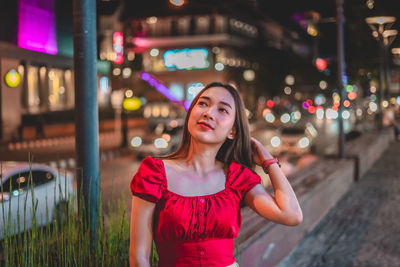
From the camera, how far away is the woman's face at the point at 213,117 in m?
2.52

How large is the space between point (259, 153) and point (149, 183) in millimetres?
731

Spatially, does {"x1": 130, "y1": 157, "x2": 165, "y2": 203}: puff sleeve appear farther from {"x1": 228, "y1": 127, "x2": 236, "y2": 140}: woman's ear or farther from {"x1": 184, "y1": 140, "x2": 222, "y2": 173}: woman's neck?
{"x1": 228, "y1": 127, "x2": 236, "y2": 140}: woman's ear

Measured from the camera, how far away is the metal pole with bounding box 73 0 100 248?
364cm

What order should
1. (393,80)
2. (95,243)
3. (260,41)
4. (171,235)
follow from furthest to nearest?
1. (260,41)
2. (393,80)
3. (95,243)
4. (171,235)

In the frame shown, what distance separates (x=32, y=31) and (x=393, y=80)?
104 ft

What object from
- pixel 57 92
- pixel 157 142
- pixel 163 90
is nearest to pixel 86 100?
pixel 157 142

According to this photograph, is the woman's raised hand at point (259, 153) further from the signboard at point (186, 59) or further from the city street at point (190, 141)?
the signboard at point (186, 59)

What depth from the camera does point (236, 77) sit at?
182ft

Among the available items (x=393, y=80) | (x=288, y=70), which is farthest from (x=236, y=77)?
(x=393, y=80)

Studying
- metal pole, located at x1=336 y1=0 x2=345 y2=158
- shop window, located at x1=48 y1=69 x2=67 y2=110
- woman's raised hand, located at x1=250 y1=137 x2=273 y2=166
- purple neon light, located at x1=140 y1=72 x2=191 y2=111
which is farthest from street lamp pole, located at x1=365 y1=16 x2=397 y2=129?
shop window, located at x1=48 y1=69 x2=67 y2=110

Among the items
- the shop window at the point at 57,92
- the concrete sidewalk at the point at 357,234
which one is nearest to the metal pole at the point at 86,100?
the concrete sidewalk at the point at 357,234

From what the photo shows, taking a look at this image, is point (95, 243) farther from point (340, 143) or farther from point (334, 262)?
point (340, 143)

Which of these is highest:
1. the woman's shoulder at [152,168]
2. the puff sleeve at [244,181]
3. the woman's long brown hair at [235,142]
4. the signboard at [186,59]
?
the signboard at [186,59]

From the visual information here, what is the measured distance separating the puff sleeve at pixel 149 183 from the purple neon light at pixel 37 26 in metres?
15.4
